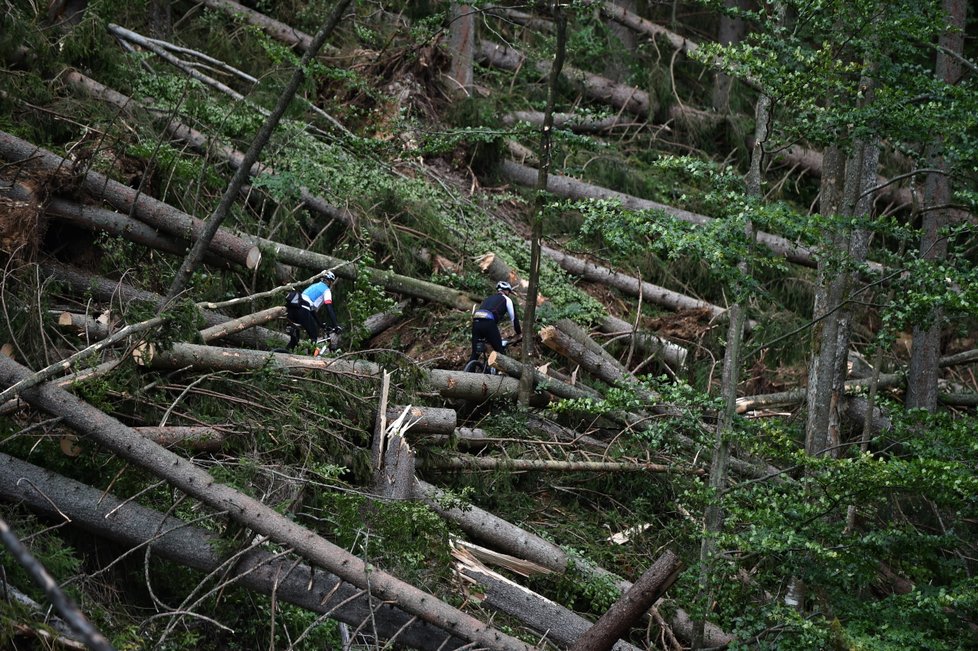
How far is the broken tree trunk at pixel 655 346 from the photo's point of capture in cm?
1192

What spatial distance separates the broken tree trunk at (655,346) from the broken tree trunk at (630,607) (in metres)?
5.27

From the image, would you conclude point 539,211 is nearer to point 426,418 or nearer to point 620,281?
point 426,418

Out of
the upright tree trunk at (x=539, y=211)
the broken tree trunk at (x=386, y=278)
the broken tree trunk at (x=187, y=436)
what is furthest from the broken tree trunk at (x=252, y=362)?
the broken tree trunk at (x=386, y=278)

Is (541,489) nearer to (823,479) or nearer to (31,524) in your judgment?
(823,479)

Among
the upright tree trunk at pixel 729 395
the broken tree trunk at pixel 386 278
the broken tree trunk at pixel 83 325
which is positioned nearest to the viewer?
the upright tree trunk at pixel 729 395

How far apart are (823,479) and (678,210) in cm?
980

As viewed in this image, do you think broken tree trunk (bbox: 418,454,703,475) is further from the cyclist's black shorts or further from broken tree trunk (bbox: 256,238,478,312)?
broken tree trunk (bbox: 256,238,478,312)

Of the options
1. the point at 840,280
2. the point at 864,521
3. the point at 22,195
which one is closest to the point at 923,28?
the point at 840,280

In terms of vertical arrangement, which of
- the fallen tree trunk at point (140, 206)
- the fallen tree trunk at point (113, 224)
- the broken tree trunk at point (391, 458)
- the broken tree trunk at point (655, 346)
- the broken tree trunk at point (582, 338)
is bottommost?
the broken tree trunk at point (391, 458)

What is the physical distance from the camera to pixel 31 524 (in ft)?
19.7

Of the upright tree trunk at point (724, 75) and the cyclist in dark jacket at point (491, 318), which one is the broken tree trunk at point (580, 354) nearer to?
the cyclist in dark jacket at point (491, 318)

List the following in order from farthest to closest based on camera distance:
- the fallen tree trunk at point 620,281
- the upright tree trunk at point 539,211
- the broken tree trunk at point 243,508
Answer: the fallen tree trunk at point 620,281, the upright tree trunk at point 539,211, the broken tree trunk at point 243,508

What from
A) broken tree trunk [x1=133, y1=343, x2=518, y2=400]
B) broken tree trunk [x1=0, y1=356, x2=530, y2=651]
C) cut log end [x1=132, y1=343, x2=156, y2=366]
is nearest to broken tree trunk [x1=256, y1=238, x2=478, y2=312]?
broken tree trunk [x1=133, y1=343, x2=518, y2=400]

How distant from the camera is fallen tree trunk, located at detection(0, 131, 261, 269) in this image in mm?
9633
